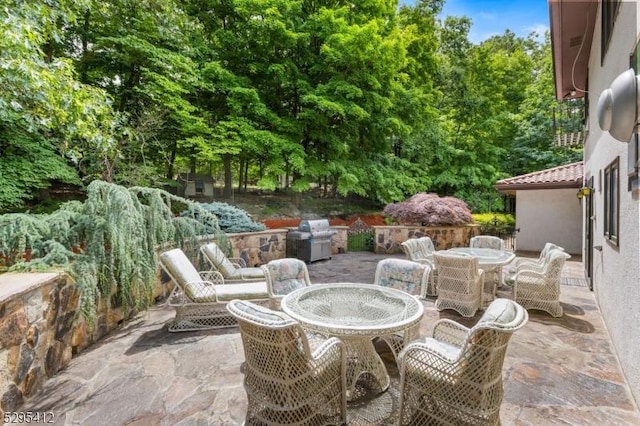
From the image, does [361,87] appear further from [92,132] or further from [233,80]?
Result: [92,132]

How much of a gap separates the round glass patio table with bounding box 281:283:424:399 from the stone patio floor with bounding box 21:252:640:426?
237mm

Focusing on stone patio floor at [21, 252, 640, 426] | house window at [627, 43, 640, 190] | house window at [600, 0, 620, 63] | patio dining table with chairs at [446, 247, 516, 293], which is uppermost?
house window at [600, 0, 620, 63]

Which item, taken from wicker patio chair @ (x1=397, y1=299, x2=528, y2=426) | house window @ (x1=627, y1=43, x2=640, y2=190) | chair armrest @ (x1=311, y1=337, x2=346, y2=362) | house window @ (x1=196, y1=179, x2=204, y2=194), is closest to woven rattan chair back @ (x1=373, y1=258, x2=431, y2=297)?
wicker patio chair @ (x1=397, y1=299, x2=528, y2=426)

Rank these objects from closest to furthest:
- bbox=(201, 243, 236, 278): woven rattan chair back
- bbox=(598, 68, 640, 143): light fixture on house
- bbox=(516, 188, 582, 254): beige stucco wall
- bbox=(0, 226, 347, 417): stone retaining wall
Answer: bbox=(598, 68, 640, 143): light fixture on house < bbox=(0, 226, 347, 417): stone retaining wall < bbox=(201, 243, 236, 278): woven rattan chair back < bbox=(516, 188, 582, 254): beige stucco wall

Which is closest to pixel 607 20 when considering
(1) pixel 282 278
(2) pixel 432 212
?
(1) pixel 282 278

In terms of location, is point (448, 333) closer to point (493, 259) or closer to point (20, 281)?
point (493, 259)

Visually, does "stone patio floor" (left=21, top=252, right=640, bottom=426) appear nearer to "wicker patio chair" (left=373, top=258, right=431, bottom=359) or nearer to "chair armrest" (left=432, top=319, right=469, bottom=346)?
"chair armrest" (left=432, top=319, right=469, bottom=346)

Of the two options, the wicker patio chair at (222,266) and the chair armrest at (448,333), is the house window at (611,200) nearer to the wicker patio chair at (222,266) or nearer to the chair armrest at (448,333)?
the chair armrest at (448,333)

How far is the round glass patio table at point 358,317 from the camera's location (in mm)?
2533

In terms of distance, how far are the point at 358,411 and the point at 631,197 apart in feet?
10.6

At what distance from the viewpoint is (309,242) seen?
826cm

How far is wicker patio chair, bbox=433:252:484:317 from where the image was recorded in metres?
4.63

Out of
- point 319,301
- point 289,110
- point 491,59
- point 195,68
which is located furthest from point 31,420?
point 491,59

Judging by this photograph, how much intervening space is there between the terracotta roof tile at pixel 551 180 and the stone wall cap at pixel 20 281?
1187cm
